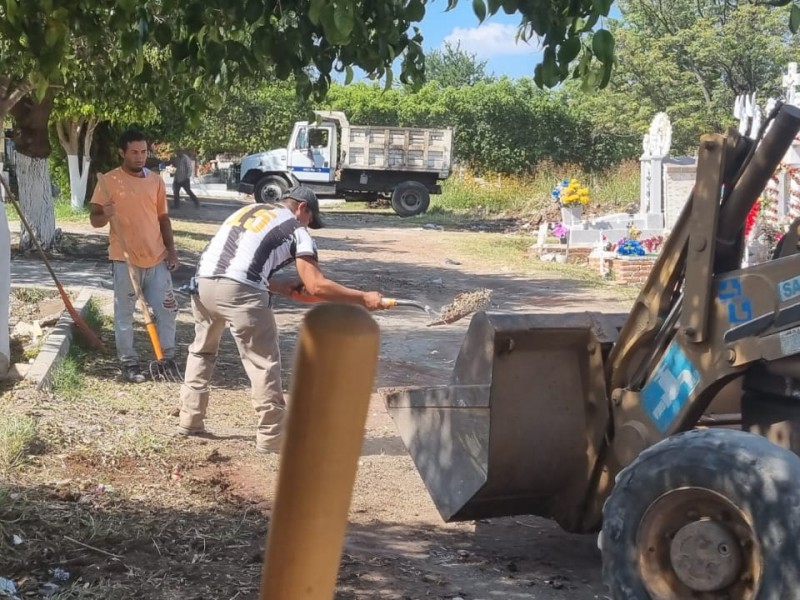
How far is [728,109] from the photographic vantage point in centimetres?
3844

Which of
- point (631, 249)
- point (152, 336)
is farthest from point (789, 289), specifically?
point (631, 249)

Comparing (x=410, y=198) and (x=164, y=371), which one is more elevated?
(x=410, y=198)

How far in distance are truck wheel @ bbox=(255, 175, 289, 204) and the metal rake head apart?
22.6 metres

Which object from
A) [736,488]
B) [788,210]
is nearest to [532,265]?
[788,210]

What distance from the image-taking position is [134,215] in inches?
310

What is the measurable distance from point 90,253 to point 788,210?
32.7 ft

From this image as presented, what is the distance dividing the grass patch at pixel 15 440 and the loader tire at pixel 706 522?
3.06m

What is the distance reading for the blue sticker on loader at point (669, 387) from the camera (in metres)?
3.94

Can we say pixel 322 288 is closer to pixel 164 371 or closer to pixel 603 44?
Answer: pixel 164 371

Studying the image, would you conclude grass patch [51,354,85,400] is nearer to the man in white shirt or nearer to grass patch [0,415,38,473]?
grass patch [0,415,38,473]

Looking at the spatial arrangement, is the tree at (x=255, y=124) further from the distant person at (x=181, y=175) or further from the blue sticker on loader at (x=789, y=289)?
the blue sticker on loader at (x=789, y=289)

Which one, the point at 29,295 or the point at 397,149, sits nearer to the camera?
the point at 29,295

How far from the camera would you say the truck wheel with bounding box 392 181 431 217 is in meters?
32.7

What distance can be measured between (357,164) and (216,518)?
2775cm
